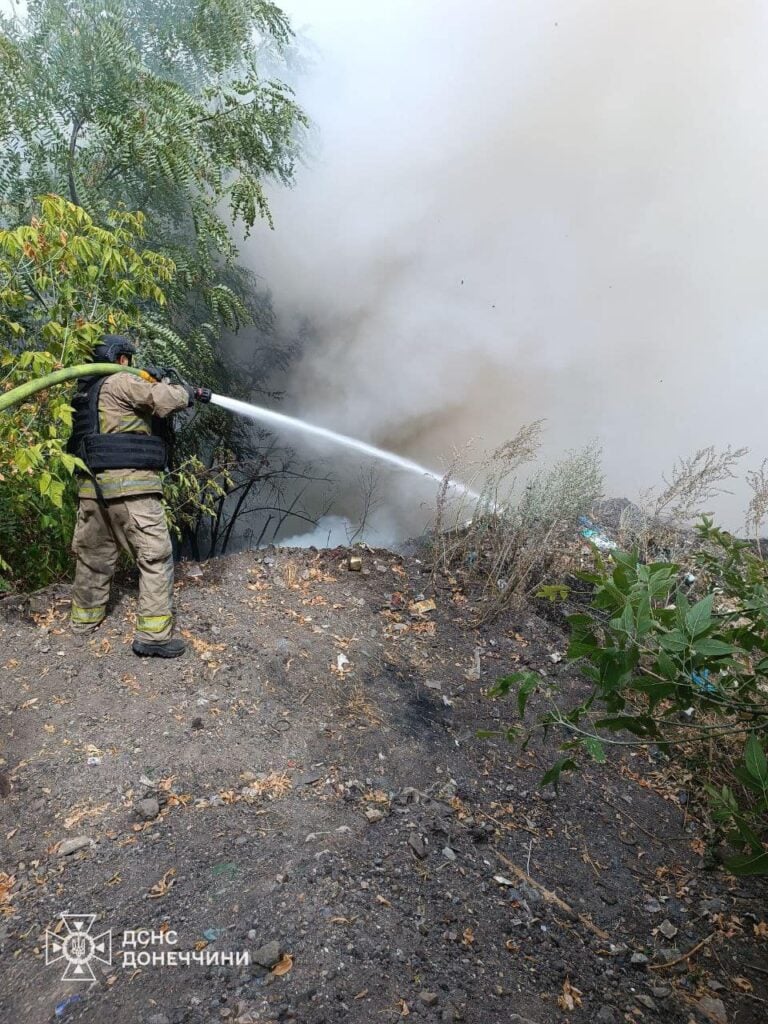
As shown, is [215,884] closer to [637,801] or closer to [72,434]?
[637,801]

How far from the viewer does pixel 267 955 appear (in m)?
1.63

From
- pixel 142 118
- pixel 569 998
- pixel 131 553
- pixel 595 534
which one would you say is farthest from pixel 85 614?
pixel 595 534

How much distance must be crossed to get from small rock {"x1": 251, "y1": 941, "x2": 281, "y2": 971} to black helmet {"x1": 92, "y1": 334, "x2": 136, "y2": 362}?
275cm

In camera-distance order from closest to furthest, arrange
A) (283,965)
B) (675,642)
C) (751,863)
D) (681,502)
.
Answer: (751,863), (675,642), (283,965), (681,502)

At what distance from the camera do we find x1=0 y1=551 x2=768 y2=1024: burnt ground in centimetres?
162

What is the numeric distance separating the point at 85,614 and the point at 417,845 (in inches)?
86.2

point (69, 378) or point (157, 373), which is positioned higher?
point (157, 373)

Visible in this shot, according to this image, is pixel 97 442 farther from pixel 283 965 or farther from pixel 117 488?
pixel 283 965

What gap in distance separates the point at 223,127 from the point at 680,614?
16.2 feet

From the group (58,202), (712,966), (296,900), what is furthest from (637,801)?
(58,202)

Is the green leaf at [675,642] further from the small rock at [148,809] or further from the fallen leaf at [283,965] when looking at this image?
the small rock at [148,809]

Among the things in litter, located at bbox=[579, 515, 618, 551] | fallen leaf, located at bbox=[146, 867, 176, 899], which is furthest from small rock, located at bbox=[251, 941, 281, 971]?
litter, located at bbox=[579, 515, 618, 551]

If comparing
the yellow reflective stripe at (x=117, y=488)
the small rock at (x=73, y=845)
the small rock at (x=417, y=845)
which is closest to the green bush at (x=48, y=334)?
the yellow reflective stripe at (x=117, y=488)

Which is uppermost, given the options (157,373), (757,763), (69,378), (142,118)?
(142,118)
